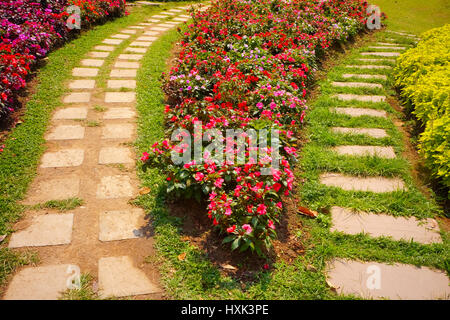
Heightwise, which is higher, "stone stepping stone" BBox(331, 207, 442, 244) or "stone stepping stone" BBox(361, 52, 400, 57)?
"stone stepping stone" BBox(361, 52, 400, 57)

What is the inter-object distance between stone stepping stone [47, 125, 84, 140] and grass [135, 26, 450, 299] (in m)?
0.79

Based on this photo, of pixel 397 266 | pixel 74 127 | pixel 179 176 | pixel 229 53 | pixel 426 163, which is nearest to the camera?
pixel 397 266

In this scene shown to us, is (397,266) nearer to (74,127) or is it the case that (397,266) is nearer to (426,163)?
(426,163)

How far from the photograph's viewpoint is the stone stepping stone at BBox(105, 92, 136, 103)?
509 centimetres

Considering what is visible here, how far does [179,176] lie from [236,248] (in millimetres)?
864

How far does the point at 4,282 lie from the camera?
2.60 metres

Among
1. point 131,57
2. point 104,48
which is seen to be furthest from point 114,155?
→ point 104,48

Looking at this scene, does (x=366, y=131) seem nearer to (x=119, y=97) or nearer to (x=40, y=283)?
(x=119, y=97)

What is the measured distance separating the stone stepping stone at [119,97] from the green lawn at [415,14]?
7.82 metres

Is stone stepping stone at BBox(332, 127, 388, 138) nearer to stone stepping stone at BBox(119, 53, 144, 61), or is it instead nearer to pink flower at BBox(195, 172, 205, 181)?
pink flower at BBox(195, 172, 205, 181)

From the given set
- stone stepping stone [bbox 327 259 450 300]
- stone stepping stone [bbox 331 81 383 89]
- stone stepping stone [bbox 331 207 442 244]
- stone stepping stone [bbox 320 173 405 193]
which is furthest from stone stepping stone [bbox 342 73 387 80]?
stone stepping stone [bbox 327 259 450 300]

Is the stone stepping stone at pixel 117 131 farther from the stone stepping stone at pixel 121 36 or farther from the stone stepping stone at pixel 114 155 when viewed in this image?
the stone stepping stone at pixel 121 36
